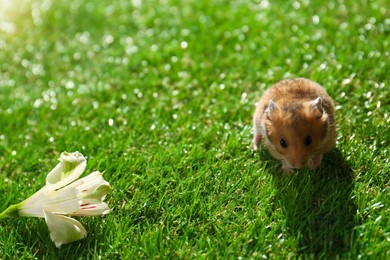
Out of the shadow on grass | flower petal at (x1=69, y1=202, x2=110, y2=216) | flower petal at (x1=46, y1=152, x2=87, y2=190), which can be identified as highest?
flower petal at (x1=46, y1=152, x2=87, y2=190)

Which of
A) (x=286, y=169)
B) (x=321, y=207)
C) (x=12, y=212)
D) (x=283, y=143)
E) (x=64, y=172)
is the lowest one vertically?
(x=321, y=207)

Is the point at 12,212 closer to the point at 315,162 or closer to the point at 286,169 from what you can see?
the point at 286,169

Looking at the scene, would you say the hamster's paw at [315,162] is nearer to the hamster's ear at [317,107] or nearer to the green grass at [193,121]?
the green grass at [193,121]

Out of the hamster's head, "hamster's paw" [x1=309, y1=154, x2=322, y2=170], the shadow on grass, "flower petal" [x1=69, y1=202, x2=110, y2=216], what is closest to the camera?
the shadow on grass

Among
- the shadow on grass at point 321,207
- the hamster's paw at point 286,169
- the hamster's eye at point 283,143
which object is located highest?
the hamster's eye at point 283,143

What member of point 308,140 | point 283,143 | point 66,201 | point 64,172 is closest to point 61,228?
point 66,201

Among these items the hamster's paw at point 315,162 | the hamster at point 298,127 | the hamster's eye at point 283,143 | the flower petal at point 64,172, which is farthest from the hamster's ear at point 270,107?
the flower petal at point 64,172

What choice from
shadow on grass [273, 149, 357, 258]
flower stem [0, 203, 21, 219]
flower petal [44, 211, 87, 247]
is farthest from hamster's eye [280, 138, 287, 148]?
flower stem [0, 203, 21, 219]

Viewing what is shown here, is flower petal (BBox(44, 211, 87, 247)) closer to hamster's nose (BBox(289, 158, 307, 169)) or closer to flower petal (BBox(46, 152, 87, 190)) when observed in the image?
flower petal (BBox(46, 152, 87, 190))
